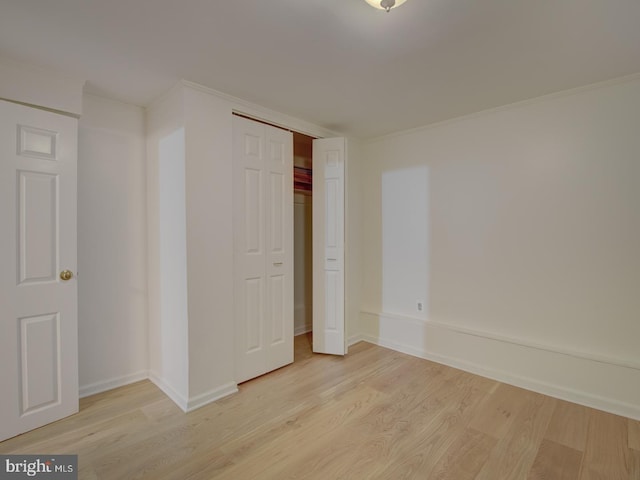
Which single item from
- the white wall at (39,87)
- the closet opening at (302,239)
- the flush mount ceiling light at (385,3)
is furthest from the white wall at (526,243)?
the white wall at (39,87)

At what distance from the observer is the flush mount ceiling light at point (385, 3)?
4.52 feet

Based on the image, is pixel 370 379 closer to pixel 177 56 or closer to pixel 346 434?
pixel 346 434

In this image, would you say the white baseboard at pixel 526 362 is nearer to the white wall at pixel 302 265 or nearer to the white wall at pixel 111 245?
the white wall at pixel 302 265

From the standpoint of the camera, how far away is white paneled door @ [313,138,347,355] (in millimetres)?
3119

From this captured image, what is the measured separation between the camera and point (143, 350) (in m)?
2.66

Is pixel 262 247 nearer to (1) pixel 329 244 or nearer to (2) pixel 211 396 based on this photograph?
(1) pixel 329 244

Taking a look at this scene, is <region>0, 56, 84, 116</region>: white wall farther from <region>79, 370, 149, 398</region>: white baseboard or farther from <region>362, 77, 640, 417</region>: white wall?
<region>362, 77, 640, 417</region>: white wall

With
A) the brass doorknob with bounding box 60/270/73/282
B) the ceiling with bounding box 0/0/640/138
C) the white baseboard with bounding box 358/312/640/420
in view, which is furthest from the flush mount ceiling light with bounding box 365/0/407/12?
the white baseboard with bounding box 358/312/640/420

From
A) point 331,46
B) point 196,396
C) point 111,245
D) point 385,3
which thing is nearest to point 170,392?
point 196,396

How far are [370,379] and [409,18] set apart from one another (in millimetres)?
2599

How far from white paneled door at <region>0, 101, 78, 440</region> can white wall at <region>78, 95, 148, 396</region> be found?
0.88ft

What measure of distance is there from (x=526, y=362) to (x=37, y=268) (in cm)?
371

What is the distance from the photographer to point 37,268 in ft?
6.56

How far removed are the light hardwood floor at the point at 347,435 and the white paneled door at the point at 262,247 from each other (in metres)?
0.35
